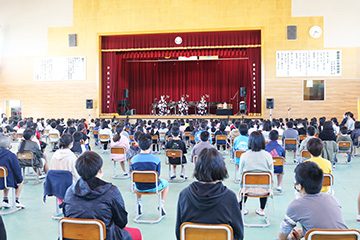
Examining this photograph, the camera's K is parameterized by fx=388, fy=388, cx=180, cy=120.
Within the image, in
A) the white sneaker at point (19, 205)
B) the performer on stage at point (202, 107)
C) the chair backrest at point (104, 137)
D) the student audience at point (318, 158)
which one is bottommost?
the white sneaker at point (19, 205)

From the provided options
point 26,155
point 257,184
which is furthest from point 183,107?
point 257,184

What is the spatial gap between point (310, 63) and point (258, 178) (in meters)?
15.6

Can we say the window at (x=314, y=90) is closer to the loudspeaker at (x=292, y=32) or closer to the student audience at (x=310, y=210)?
the loudspeaker at (x=292, y=32)

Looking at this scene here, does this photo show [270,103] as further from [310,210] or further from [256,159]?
[310,210]

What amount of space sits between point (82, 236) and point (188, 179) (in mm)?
5872

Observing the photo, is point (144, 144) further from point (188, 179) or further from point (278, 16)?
point (278, 16)

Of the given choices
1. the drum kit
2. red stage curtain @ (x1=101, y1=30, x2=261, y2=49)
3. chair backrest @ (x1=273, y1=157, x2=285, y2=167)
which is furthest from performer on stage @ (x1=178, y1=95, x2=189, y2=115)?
chair backrest @ (x1=273, y1=157, x2=285, y2=167)

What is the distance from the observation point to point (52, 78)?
Answer: 21906 millimetres

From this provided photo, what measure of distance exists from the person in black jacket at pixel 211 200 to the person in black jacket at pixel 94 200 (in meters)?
0.60

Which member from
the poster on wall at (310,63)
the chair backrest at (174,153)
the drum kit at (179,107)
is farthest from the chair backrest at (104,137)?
the drum kit at (179,107)

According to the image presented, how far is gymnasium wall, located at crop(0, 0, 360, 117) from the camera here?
64.2ft

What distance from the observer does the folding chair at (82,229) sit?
10.2 ft

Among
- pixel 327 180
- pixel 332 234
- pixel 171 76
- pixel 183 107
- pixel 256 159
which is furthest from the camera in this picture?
pixel 171 76

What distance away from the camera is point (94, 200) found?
322 centimetres
